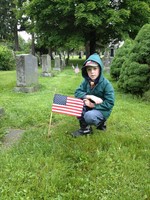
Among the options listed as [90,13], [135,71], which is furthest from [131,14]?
[135,71]

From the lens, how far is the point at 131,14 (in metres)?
21.6

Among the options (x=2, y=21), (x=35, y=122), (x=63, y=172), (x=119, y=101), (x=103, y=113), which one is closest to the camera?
(x=63, y=172)

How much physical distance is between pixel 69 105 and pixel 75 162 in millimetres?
1009

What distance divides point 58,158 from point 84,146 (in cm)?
Result: 49

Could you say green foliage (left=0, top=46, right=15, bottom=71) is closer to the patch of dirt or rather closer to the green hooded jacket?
the patch of dirt

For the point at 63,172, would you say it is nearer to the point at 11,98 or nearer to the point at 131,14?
the point at 11,98

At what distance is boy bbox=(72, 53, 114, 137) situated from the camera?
155 inches

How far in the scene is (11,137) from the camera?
429 cm

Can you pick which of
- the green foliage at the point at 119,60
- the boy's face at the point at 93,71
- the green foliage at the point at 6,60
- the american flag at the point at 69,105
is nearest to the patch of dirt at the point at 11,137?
the american flag at the point at 69,105

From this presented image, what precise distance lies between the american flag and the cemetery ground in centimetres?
43

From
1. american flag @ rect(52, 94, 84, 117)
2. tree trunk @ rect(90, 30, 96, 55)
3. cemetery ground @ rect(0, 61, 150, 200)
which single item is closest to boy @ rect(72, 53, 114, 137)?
american flag @ rect(52, 94, 84, 117)

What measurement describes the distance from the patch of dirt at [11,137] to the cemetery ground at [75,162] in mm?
103

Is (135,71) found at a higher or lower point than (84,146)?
higher

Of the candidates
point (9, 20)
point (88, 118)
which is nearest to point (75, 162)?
point (88, 118)
